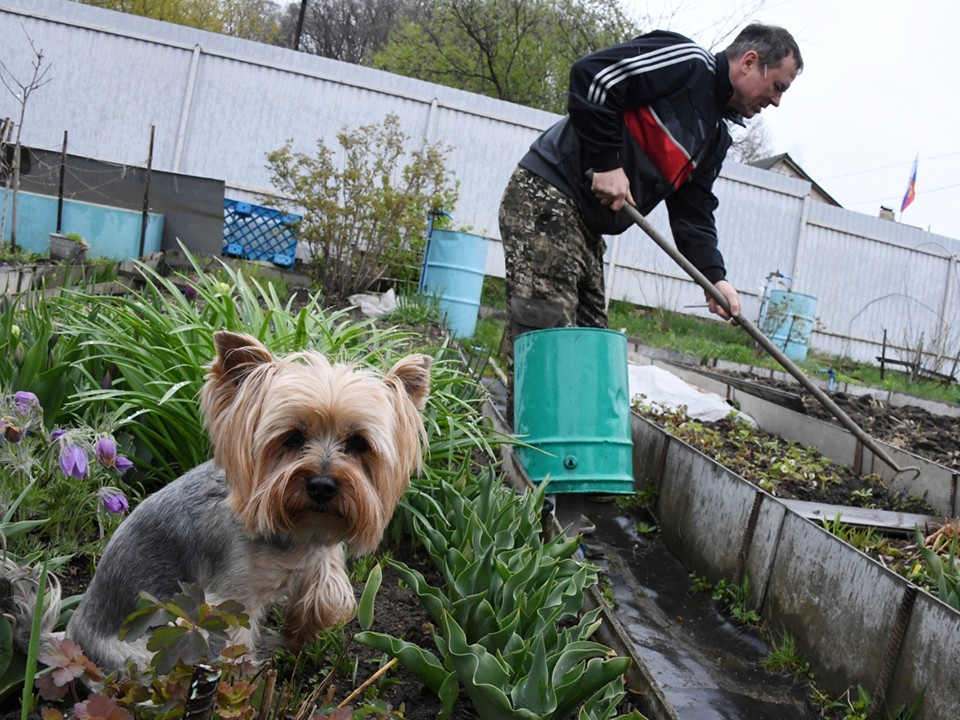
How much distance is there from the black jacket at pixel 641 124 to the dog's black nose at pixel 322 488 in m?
2.75

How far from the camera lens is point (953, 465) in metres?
5.70

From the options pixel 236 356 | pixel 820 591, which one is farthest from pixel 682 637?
pixel 236 356

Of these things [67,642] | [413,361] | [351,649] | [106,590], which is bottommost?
[351,649]

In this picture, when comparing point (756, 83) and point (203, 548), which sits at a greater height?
point (756, 83)

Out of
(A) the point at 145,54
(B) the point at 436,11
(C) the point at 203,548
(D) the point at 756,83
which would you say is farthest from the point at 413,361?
(B) the point at 436,11

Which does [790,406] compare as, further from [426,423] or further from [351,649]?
[351,649]

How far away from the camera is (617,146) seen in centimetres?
436

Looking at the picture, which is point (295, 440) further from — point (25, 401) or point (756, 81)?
point (756, 81)

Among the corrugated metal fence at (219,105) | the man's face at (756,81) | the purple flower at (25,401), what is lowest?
the purple flower at (25,401)

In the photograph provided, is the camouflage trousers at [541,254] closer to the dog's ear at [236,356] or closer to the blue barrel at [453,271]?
the dog's ear at [236,356]

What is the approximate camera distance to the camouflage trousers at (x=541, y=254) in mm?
4633

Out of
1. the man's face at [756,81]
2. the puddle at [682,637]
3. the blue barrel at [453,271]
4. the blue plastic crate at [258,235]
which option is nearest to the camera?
the puddle at [682,637]

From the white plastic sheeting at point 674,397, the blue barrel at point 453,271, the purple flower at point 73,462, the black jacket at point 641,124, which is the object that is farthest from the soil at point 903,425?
the purple flower at point 73,462

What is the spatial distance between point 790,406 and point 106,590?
5.48 metres
